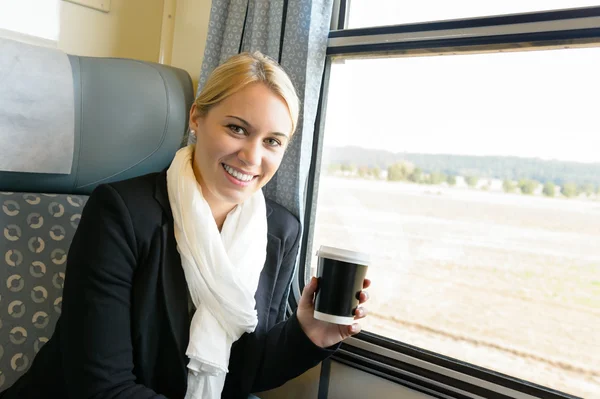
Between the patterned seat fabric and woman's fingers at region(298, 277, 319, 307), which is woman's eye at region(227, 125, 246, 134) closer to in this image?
woman's fingers at region(298, 277, 319, 307)

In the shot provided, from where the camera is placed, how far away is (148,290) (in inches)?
48.9

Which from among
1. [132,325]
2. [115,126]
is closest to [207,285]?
[132,325]

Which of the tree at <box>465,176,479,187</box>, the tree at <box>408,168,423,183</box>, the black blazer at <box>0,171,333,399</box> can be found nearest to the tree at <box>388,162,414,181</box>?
the tree at <box>408,168,423,183</box>

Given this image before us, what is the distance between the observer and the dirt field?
1359 mm

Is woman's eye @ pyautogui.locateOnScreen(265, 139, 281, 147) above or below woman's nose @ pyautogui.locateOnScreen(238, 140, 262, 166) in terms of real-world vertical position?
above

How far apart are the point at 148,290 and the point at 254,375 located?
1.29 ft

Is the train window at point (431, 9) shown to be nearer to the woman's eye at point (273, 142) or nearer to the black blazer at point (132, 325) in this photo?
the woman's eye at point (273, 142)

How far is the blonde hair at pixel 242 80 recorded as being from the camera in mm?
1295

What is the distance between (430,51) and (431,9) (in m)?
0.13

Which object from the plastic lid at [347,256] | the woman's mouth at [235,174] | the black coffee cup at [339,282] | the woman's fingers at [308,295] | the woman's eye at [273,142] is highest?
the woman's eye at [273,142]

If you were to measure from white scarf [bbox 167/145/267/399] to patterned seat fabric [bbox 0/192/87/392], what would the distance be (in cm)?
42

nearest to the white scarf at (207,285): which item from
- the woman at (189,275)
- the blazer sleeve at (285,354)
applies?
the woman at (189,275)

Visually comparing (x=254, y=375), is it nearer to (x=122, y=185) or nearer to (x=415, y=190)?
(x=122, y=185)

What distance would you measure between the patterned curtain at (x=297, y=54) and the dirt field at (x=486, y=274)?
21cm
